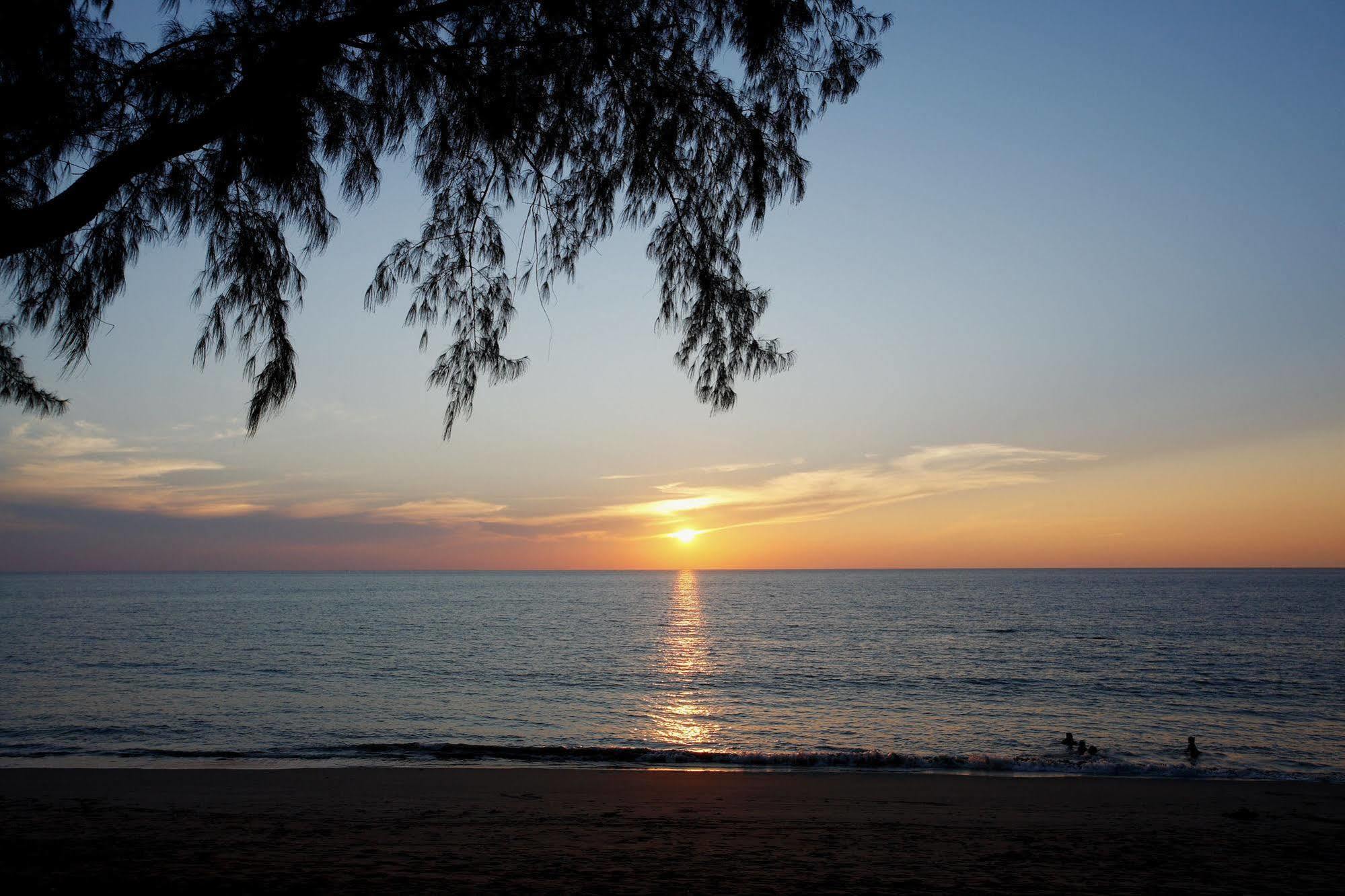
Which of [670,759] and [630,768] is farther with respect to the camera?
[670,759]

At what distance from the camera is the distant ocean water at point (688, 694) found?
63.0 ft

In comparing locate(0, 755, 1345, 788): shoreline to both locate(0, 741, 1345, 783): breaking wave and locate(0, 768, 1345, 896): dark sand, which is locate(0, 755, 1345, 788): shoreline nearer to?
locate(0, 741, 1345, 783): breaking wave

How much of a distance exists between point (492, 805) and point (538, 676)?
22183 mm

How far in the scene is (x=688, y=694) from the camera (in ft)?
97.4

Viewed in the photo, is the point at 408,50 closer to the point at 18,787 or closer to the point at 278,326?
the point at 278,326

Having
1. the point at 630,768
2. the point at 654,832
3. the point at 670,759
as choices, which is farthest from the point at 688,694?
the point at 654,832

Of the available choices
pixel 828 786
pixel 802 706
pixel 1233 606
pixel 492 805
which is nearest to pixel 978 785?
pixel 828 786

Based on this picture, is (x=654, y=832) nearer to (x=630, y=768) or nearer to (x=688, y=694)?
(x=630, y=768)

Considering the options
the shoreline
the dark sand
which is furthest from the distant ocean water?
the dark sand

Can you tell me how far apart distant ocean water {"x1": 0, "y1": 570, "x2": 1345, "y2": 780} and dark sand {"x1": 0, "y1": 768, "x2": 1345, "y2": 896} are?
299 cm

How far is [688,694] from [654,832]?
65.8ft

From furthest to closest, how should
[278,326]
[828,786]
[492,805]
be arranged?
[828,786] → [492,805] → [278,326]

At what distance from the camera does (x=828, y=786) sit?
48.5 ft

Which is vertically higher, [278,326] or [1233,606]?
[278,326]
